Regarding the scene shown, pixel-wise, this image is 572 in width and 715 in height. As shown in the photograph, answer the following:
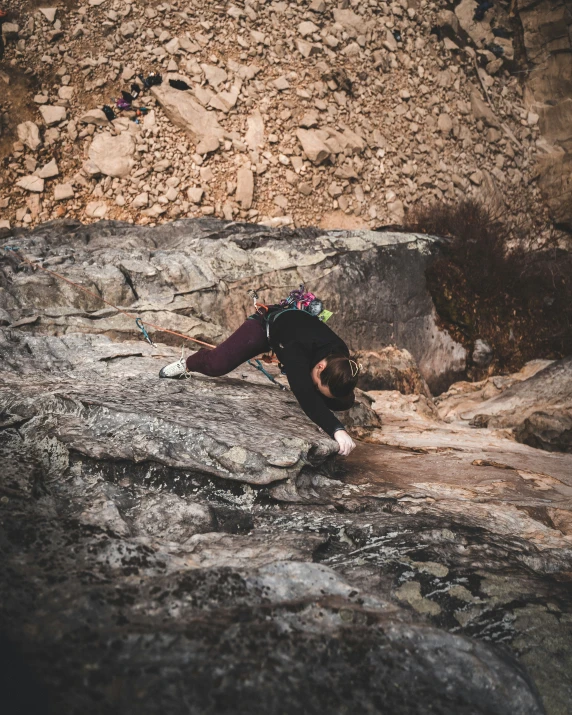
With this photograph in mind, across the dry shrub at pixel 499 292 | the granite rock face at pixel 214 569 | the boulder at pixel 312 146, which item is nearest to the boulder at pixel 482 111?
the dry shrub at pixel 499 292

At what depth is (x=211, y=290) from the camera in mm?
6480

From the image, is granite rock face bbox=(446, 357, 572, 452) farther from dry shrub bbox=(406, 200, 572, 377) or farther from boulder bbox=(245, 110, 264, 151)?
boulder bbox=(245, 110, 264, 151)

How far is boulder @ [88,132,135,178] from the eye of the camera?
8516 millimetres

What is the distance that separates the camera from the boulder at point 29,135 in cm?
843

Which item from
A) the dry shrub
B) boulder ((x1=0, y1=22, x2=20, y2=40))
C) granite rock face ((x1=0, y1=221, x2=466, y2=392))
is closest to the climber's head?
granite rock face ((x1=0, y1=221, x2=466, y2=392))

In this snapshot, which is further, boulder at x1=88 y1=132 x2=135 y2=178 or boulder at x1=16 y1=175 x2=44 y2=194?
boulder at x1=88 y1=132 x2=135 y2=178

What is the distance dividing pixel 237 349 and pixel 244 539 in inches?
80.5

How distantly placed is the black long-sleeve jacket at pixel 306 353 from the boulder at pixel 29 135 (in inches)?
262

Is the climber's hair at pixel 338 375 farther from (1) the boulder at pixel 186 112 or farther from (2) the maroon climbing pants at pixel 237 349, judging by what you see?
(1) the boulder at pixel 186 112

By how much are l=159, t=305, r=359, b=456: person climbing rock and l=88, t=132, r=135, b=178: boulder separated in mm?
5525

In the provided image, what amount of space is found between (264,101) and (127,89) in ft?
8.12

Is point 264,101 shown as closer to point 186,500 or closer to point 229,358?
point 229,358

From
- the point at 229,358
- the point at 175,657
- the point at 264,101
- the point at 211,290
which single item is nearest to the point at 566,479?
the point at 229,358

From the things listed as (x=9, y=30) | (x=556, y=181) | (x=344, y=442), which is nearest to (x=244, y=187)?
(x=9, y=30)
